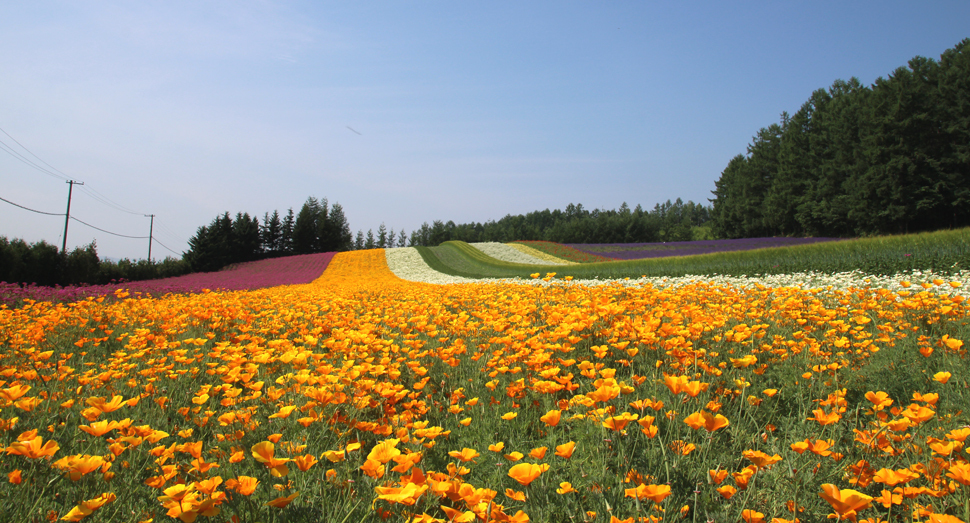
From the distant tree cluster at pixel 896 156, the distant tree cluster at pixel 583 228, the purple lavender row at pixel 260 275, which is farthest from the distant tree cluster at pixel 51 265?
the distant tree cluster at pixel 583 228

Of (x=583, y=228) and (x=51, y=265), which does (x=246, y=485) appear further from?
(x=583, y=228)

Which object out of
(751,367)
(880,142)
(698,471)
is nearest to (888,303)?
(751,367)

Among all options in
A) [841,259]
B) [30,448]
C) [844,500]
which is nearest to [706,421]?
[844,500]

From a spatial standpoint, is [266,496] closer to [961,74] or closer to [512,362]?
[512,362]

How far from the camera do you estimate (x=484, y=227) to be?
4560 inches

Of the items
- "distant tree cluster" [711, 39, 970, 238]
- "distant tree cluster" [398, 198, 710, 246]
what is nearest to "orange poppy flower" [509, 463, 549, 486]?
"distant tree cluster" [711, 39, 970, 238]

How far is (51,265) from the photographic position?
19344 millimetres

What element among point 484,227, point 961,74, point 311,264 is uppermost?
point 961,74

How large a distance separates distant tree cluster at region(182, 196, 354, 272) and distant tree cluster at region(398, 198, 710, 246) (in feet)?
93.2

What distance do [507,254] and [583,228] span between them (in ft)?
114

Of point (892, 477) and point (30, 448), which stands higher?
point (892, 477)

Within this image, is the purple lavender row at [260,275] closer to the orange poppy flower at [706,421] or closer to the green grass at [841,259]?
the green grass at [841,259]

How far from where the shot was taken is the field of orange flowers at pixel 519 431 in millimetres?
1567

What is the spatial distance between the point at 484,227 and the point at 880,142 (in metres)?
87.6
